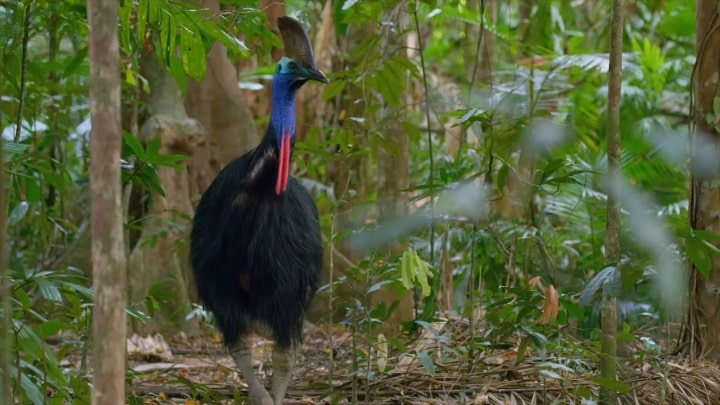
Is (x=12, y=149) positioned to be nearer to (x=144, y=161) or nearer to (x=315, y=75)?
(x=144, y=161)

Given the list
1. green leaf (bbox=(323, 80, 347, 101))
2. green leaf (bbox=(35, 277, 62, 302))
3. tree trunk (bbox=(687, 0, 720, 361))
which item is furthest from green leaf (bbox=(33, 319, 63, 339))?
tree trunk (bbox=(687, 0, 720, 361))

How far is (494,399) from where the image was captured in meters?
3.93

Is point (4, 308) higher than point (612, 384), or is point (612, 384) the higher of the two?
point (4, 308)

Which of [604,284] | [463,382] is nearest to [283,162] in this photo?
[463,382]

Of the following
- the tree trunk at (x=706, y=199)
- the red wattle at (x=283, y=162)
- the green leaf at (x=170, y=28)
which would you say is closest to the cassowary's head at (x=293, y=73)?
the red wattle at (x=283, y=162)

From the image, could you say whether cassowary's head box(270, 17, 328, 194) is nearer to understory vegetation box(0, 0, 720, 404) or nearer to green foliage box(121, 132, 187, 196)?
understory vegetation box(0, 0, 720, 404)

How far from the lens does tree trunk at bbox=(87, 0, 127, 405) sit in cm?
218

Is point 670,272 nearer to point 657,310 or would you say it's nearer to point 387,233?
point 387,233

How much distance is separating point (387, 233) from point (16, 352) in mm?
1487

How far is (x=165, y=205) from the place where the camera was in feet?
20.2

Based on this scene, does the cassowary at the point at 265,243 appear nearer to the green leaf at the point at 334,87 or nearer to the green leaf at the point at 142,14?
the green leaf at the point at 334,87

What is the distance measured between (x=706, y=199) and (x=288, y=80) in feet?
6.02

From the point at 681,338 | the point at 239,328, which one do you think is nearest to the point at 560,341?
the point at 681,338

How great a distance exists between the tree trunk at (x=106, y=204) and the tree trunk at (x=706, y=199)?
9.25ft
